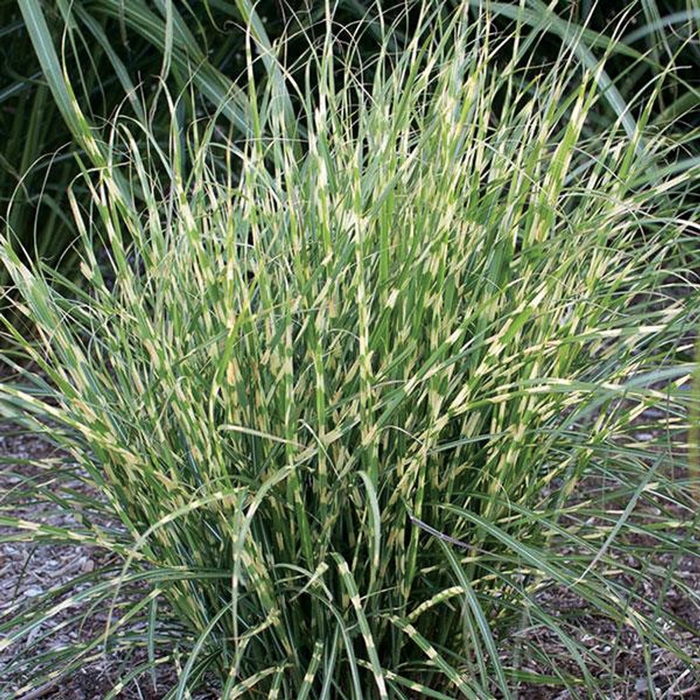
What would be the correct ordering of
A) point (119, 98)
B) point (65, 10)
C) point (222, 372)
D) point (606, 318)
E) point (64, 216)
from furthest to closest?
point (119, 98) → point (64, 216) → point (65, 10) → point (606, 318) → point (222, 372)

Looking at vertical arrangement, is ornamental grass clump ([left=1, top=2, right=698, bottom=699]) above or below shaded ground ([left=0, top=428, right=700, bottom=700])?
above

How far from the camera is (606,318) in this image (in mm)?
1443

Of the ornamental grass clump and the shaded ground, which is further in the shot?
the shaded ground

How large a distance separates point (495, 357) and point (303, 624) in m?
0.35

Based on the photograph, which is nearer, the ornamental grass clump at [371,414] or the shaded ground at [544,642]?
the ornamental grass clump at [371,414]

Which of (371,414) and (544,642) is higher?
(371,414)

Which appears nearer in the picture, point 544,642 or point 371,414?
point 371,414

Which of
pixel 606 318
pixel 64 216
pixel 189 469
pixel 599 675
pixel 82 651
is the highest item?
pixel 606 318

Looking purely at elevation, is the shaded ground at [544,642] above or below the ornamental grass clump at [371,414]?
below

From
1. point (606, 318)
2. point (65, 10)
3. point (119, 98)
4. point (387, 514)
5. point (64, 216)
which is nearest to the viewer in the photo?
point (387, 514)

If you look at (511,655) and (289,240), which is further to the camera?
(511,655)

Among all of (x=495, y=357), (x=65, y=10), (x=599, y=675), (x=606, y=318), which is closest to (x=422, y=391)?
(x=495, y=357)

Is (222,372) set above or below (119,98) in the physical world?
above

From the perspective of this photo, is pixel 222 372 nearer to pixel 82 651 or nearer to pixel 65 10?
pixel 82 651
